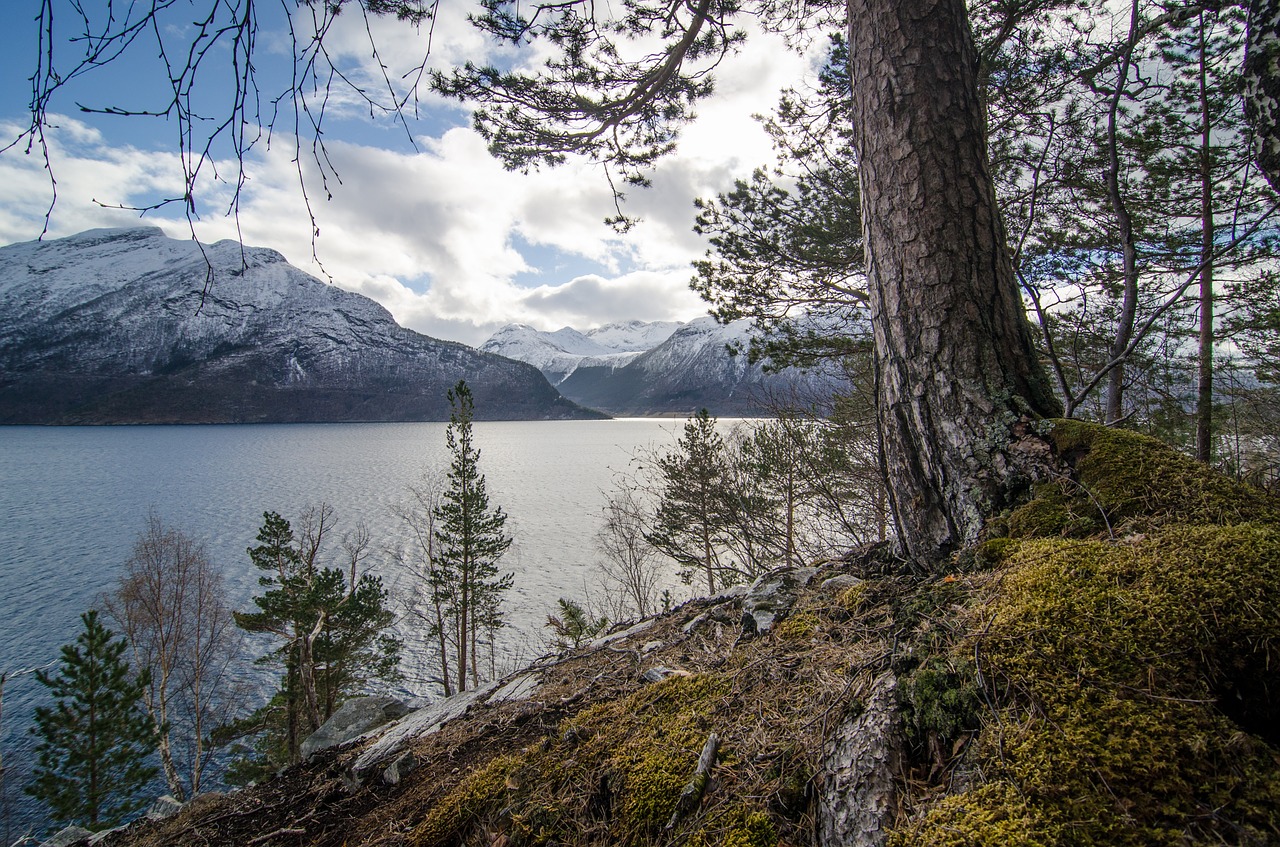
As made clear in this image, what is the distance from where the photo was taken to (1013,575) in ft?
4.57

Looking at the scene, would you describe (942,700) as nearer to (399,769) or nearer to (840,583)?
(840,583)

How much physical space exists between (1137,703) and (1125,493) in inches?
38.8

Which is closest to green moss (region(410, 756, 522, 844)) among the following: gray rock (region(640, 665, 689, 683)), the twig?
gray rock (region(640, 665, 689, 683))

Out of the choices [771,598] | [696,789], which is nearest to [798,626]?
[771,598]

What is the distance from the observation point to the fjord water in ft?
71.0

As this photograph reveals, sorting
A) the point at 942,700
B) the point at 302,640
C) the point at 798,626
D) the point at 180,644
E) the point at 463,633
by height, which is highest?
the point at 942,700

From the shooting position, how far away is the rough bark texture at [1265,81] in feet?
5.63

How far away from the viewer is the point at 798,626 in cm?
215

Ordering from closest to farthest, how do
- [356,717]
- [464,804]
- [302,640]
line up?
1. [464,804]
2. [356,717]
3. [302,640]

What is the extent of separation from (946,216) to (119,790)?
21.0 meters

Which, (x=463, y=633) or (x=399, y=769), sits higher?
(x=399, y=769)

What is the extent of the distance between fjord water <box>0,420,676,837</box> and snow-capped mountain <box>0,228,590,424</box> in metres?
55.8

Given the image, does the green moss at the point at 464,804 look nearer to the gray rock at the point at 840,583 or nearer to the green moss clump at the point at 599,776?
the green moss clump at the point at 599,776

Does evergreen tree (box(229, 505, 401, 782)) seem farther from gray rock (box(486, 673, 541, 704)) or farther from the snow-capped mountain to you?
the snow-capped mountain
